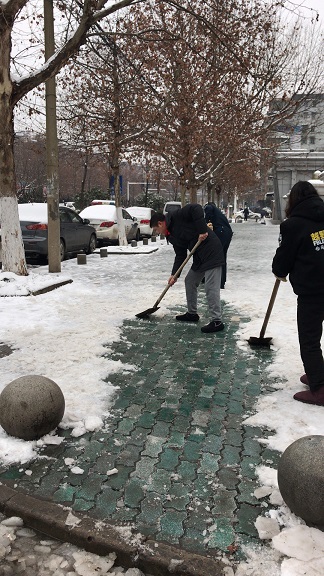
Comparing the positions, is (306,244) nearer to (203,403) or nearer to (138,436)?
(203,403)

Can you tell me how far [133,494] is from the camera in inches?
114

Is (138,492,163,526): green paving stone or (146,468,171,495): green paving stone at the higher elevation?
(146,468,171,495): green paving stone

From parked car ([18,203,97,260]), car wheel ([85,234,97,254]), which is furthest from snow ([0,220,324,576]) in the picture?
car wheel ([85,234,97,254])

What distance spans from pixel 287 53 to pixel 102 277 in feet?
50.8

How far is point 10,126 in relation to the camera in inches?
351

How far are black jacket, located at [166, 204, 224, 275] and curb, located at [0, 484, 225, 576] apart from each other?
425 centimetres

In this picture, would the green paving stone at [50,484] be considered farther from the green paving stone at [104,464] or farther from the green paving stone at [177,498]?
the green paving stone at [177,498]

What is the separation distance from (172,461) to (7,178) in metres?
7.17

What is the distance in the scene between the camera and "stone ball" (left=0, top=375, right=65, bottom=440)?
343cm

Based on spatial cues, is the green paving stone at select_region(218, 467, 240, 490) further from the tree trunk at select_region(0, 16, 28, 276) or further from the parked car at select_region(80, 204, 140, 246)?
the parked car at select_region(80, 204, 140, 246)

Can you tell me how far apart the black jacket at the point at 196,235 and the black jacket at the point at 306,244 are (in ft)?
8.06

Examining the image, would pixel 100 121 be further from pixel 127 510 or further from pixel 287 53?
pixel 127 510

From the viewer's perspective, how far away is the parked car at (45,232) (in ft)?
41.7

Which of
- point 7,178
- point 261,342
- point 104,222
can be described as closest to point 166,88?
point 104,222
